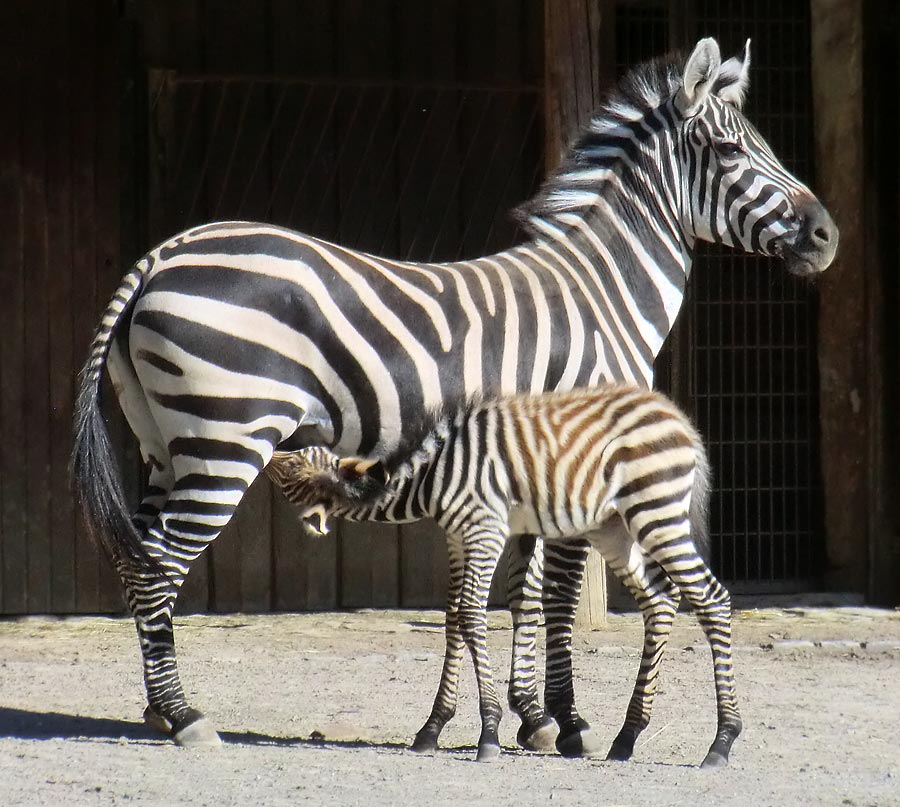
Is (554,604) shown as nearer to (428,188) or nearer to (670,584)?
(670,584)

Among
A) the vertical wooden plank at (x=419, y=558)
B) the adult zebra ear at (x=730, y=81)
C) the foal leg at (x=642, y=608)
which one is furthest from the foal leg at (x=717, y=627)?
the vertical wooden plank at (x=419, y=558)

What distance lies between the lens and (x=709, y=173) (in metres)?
6.01

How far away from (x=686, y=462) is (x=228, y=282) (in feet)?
5.61

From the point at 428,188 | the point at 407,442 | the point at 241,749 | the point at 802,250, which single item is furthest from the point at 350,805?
the point at 428,188

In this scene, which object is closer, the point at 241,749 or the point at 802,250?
the point at 241,749

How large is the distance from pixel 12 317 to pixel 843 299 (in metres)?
4.59

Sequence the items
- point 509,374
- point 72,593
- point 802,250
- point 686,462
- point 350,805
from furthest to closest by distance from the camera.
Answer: point 72,593
point 802,250
point 509,374
point 686,462
point 350,805

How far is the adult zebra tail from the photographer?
17.6 feet

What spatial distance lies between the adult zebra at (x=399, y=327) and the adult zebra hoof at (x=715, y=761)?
517mm

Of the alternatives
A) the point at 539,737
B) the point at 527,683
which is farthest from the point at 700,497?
the point at 539,737

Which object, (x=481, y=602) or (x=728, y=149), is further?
(x=728, y=149)

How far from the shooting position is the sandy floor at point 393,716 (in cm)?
466

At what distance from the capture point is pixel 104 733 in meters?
5.60

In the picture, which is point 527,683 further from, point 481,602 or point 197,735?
point 197,735
